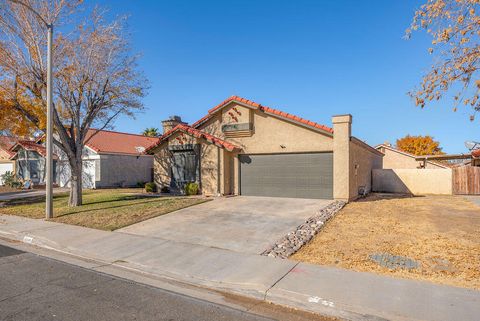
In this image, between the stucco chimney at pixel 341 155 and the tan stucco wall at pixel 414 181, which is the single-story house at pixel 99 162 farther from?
the tan stucco wall at pixel 414 181

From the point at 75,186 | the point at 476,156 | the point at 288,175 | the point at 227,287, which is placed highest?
the point at 476,156

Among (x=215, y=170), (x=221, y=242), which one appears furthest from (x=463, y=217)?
(x=215, y=170)

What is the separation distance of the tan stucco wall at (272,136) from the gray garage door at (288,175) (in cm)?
43

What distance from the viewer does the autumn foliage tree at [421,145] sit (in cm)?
5738

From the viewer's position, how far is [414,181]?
24.1 m

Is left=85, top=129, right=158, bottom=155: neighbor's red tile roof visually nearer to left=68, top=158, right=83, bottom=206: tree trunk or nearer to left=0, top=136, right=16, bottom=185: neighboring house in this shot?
left=68, top=158, right=83, bottom=206: tree trunk

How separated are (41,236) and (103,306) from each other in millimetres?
6066

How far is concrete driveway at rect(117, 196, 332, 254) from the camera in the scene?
29.0 ft

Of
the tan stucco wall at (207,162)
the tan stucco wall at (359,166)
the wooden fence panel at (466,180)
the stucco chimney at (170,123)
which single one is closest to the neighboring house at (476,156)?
the wooden fence panel at (466,180)

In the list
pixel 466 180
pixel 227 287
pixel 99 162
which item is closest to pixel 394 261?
pixel 227 287

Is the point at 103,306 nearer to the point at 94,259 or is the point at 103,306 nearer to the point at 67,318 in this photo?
the point at 67,318

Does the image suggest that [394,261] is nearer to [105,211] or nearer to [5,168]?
[105,211]

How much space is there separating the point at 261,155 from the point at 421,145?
52.2 m

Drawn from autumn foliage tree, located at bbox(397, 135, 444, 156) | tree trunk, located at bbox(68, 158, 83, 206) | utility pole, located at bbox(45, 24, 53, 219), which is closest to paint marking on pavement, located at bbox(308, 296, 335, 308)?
utility pole, located at bbox(45, 24, 53, 219)
